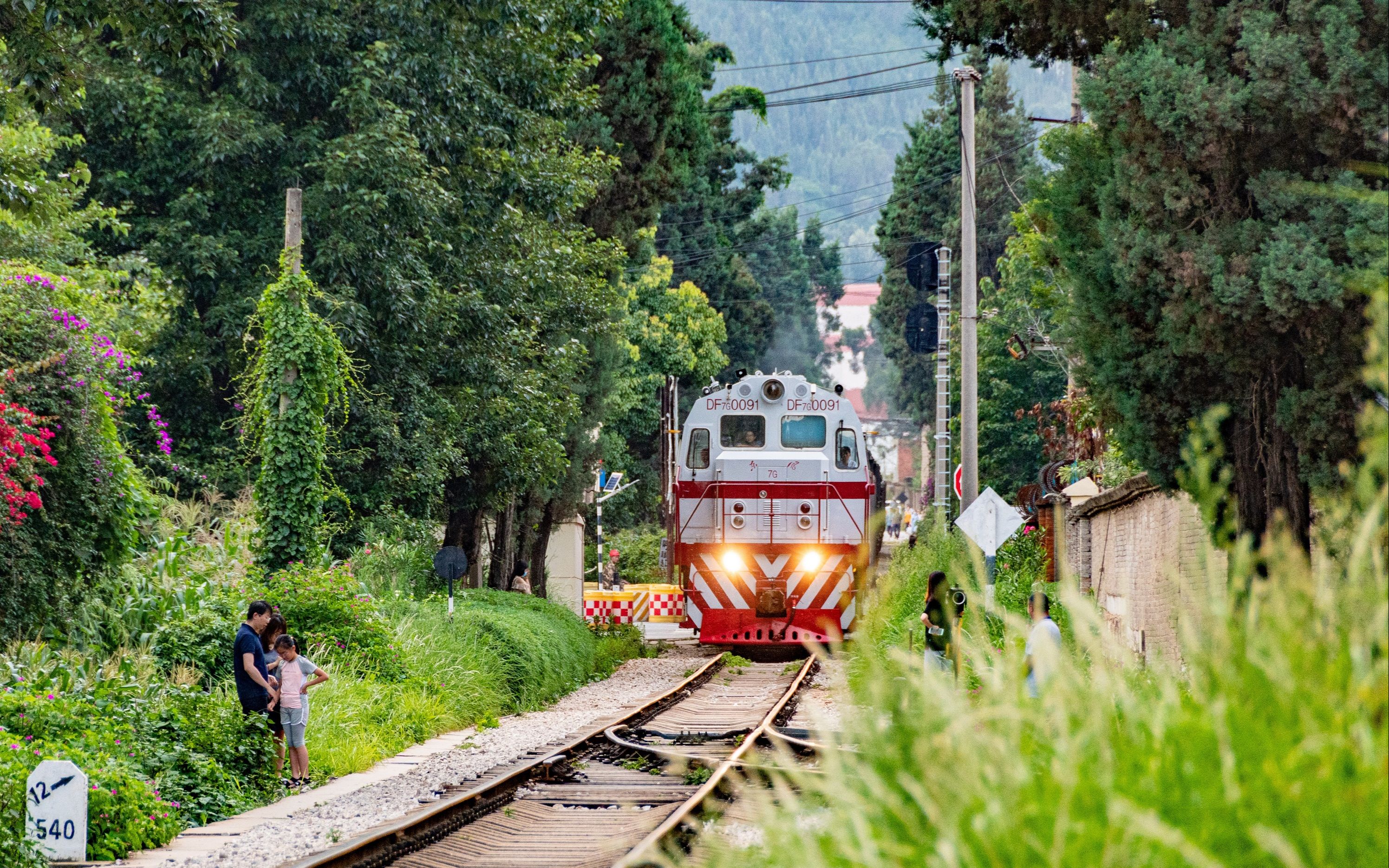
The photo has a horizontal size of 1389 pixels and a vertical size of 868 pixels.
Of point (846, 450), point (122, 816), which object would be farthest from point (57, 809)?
point (846, 450)

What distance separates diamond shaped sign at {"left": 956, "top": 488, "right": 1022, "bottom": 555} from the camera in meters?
18.2

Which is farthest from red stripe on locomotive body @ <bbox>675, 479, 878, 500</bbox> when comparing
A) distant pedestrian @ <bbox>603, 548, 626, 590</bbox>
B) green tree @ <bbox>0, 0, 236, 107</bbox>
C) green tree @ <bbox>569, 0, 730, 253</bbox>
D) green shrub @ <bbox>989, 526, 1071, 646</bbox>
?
distant pedestrian @ <bbox>603, 548, 626, 590</bbox>

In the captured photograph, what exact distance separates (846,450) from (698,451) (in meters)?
2.27

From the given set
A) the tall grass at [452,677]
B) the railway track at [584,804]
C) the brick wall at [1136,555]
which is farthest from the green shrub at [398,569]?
the brick wall at [1136,555]

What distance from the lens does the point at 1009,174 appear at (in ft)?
200

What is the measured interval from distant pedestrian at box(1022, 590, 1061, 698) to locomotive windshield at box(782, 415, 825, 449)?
1262 cm

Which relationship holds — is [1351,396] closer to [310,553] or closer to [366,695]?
[366,695]

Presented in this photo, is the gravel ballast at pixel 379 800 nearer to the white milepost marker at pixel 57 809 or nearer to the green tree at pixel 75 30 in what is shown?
the white milepost marker at pixel 57 809

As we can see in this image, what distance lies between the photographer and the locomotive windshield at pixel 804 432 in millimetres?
23469

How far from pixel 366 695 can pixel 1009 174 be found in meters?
50.0

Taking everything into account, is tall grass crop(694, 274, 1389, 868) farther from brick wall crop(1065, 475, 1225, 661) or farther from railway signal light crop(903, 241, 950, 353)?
railway signal light crop(903, 241, 950, 353)

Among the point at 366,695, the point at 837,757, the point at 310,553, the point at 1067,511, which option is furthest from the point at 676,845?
the point at 1067,511

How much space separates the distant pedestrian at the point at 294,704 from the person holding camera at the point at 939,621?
5180 mm

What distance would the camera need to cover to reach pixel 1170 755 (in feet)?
10.9
